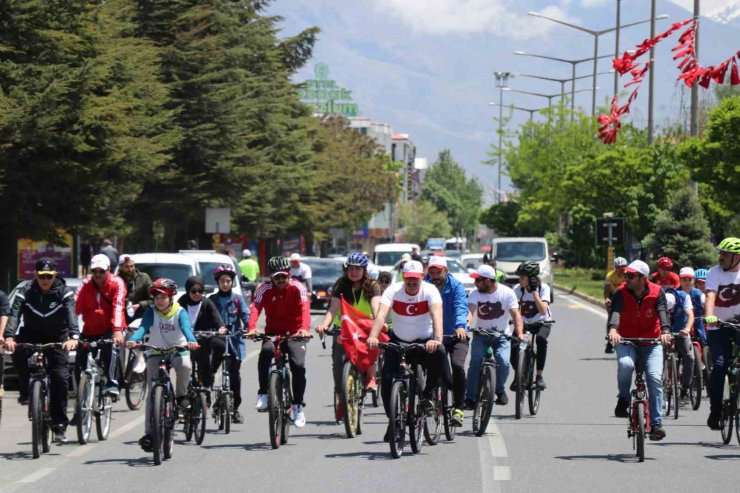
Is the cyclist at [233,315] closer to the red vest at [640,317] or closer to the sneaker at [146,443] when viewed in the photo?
the sneaker at [146,443]

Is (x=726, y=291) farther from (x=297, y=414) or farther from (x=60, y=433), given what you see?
(x=60, y=433)

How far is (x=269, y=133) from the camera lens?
57.4 metres

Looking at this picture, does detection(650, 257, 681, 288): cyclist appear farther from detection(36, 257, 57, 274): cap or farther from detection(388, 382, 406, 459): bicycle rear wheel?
detection(36, 257, 57, 274): cap

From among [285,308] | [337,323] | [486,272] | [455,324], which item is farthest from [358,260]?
[337,323]

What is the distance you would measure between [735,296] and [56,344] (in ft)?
19.7

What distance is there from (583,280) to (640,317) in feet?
195

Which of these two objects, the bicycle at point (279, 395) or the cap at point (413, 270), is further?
the bicycle at point (279, 395)

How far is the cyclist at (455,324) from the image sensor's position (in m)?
14.6

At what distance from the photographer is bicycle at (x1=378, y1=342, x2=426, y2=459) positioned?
1315 cm

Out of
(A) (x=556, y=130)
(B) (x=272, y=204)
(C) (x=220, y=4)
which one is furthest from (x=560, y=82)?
(C) (x=220, y=4)

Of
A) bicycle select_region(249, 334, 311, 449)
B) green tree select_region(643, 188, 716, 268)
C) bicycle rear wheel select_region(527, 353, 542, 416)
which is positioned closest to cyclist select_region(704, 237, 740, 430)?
bicycle rear wheel select_region(527, 353, 542, 416)

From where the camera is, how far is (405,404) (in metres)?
13.4

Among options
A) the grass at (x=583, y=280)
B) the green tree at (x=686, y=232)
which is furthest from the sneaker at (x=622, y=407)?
the grass at (x=583, y=280)

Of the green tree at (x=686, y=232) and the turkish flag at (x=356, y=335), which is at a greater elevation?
the green tree at (x=686, y=232)
